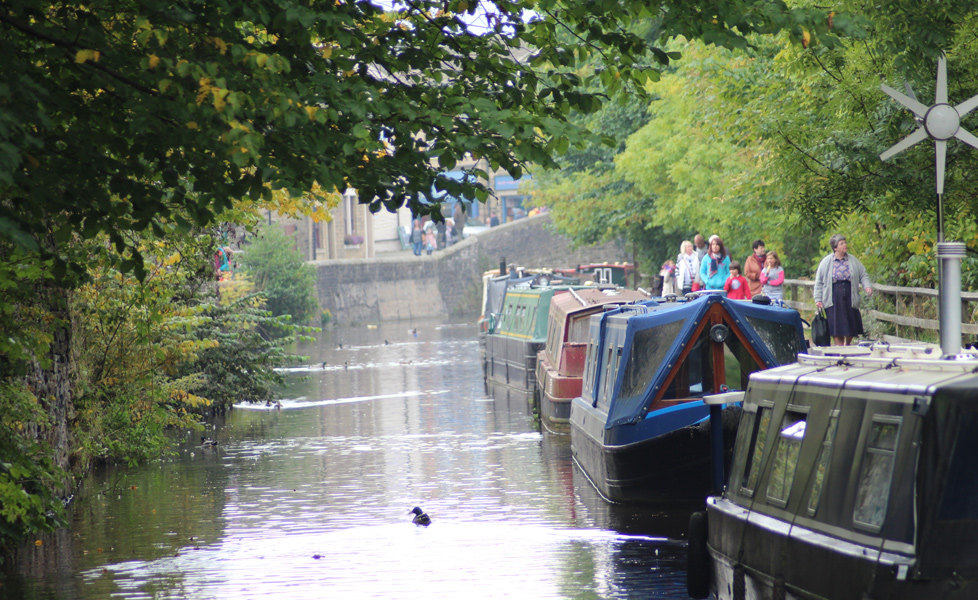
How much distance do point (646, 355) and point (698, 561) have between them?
12.3ft

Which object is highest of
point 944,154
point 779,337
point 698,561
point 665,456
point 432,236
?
point 432,236

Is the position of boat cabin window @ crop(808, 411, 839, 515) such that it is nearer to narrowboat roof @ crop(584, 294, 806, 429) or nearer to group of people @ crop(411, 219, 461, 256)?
narrowboat roof @ crop(584, 294, 806, 429)

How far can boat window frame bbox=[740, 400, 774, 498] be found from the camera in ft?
23.6

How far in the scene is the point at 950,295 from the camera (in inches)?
307

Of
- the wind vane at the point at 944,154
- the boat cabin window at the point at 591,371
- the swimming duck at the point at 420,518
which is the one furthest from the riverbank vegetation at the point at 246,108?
the boat cabin window at the point at 591,371

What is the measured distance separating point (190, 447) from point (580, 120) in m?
24.5

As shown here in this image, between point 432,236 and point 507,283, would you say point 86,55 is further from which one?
point 432,236

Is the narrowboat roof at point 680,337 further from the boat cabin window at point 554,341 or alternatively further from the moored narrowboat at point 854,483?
the boat cabin window at point 554,341

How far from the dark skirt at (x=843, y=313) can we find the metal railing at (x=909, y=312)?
96 centimetres

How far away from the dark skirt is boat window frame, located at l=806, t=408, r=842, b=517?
31.2 ft

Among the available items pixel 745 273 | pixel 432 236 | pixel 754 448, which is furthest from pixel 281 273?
pixel 754 448

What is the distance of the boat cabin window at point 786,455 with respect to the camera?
6.65 metres

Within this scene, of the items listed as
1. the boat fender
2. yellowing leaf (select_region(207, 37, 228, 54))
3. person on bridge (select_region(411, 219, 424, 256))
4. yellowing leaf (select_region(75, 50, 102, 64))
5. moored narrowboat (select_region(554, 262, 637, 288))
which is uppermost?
person on bridge (select_region(411, 219, 424, 256))

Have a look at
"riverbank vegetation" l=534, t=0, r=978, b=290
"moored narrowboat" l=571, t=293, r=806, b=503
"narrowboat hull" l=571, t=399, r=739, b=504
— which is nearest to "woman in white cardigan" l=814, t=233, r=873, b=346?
"riverbank vegetation" l=534, t=0, r=978, b=290
